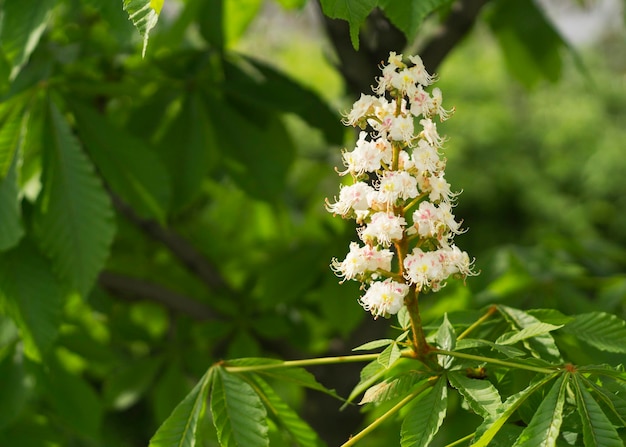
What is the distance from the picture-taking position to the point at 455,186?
599 centimetres

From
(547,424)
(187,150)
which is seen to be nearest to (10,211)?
(187,150)

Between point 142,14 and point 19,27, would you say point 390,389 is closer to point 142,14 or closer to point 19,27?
point 142,14

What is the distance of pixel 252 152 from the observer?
1.16 m

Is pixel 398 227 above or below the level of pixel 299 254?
above

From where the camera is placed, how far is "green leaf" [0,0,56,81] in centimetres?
88

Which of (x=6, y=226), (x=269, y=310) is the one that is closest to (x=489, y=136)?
(x=269, y=310)

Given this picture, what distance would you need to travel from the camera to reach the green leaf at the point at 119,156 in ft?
3.28

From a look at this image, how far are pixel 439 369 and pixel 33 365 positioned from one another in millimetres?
727

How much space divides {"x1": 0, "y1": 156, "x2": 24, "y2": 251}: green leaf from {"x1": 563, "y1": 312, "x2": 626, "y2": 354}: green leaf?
0.60m

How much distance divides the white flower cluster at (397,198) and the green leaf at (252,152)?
1.95ft

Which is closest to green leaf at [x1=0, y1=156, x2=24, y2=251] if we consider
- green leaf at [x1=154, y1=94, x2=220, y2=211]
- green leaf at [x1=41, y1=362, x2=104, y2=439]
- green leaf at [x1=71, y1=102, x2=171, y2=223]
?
green leaf at [x1=71, y1=102, x2=171, y2=223]

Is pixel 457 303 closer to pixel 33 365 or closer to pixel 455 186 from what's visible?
pixel 33 365

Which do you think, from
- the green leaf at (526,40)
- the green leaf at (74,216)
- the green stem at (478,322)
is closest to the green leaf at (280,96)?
the green leaf at (74,216)

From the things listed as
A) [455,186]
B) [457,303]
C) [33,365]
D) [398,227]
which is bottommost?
[455,186]
